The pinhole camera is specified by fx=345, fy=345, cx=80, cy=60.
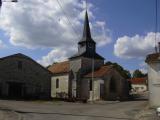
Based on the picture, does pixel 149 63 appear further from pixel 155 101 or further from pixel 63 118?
pixel 63 118

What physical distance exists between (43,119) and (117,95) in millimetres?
36217

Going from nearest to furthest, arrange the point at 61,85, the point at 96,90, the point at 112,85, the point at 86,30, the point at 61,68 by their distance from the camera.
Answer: the point at 96,90, the point at 112,85, the point at 86,30, the point at 61,85, the point at 61,68

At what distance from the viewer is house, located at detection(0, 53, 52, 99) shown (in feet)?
153

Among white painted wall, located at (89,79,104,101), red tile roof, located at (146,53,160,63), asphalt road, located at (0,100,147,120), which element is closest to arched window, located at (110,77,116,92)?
white painted wall, located at (89,79,104,101)

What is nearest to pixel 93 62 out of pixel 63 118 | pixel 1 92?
pixel 1 92

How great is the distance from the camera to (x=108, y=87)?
53.2 m

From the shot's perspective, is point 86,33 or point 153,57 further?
point 86,33

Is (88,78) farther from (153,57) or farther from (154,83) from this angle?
(154,83)

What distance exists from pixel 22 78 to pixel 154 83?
2482cm

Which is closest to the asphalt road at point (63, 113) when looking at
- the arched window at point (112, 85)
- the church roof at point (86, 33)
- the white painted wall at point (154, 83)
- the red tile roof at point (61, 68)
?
the white painted wall at point (154, 83)

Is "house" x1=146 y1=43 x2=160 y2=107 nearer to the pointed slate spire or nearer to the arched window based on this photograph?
the arched window

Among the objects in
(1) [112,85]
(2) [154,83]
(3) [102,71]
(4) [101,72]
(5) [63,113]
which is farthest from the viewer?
(1) [112,85]

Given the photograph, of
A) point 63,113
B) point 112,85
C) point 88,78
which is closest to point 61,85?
point 88,78

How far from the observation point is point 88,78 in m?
54.7
